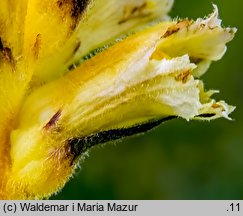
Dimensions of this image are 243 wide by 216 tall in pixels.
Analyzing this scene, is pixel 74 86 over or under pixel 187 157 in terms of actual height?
under

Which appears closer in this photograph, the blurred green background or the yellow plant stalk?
the yellow plant stalk

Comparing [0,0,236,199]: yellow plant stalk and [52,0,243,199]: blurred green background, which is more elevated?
[52,0,243,199]: blurred green background

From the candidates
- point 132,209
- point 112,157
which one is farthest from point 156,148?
point 132,209

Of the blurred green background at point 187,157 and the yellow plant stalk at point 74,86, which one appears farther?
the blurred green background at point 187,157

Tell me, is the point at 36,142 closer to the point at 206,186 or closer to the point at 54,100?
the point at 54,100

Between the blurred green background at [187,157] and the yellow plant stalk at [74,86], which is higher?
the blurred green background at [187,157]
